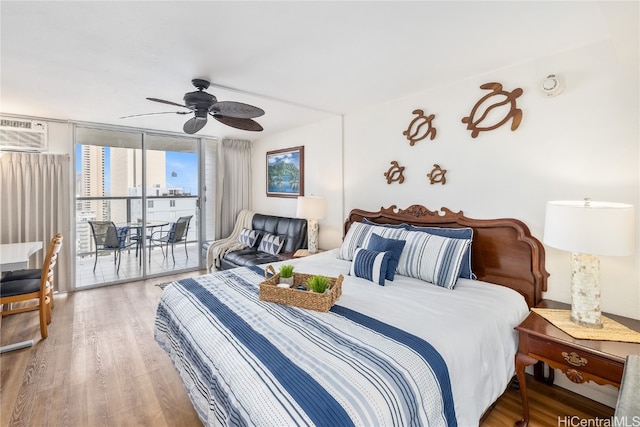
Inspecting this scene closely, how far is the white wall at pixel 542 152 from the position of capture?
190 cm

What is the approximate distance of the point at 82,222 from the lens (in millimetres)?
4273

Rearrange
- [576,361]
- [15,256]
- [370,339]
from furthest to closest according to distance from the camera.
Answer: [15,256]
[576,361]
[370,339]

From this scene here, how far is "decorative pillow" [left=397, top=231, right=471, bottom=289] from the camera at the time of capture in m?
2.24

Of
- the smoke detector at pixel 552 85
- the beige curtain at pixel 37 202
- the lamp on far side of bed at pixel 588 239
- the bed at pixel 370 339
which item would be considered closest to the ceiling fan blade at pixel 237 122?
the bed at pixel 370 339

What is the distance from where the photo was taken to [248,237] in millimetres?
4582

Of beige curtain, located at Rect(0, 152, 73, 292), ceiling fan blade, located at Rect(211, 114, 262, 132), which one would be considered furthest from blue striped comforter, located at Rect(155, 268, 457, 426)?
beige curtain, located at Rect(0, 152, 73, 292)

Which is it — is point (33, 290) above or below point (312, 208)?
below

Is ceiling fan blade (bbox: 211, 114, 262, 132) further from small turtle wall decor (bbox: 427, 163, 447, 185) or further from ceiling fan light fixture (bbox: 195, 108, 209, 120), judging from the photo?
small turtle wall decor (bbox: 427, 163, 447, 185)

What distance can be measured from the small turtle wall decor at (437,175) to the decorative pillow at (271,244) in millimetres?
2162

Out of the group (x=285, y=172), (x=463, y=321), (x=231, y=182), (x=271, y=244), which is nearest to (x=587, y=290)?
(x=463, y=321)

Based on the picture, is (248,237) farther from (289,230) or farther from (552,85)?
(552,85)

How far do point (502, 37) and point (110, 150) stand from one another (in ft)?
16.2

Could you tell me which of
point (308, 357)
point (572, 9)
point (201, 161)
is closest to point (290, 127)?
point (201, 161)

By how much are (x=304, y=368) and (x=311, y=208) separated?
256 centimetres
